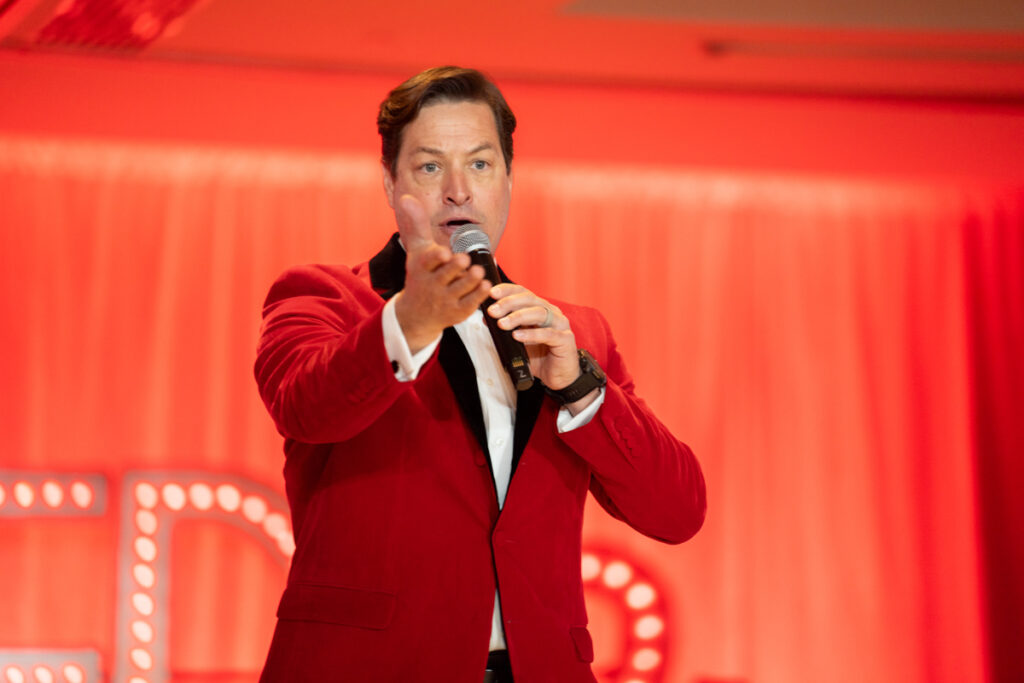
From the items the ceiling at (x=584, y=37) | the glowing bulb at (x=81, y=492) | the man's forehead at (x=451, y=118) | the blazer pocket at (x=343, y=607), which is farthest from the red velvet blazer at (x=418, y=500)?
the glowing bulb at (x=81, y=492)

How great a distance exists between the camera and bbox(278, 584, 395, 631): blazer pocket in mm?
1206

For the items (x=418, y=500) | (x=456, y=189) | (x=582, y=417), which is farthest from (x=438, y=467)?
(x=456, y=189)

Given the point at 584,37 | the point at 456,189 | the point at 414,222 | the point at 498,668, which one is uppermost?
the point at 584,37

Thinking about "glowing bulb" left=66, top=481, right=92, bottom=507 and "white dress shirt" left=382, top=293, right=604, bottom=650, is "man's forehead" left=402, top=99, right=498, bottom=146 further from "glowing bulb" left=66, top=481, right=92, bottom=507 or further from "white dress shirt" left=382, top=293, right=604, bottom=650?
"glowing bulb" left=66, top=481, right=92, bottom=507

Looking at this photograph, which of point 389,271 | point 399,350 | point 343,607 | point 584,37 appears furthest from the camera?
point 584,37

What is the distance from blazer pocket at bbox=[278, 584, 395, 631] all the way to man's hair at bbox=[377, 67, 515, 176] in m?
0.62

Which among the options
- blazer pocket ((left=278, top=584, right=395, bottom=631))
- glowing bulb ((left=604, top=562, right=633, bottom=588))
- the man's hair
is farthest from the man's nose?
glowing bulb ((left=604, top=562, right=633, bottom=588))

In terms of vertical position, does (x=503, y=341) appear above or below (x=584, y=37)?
below

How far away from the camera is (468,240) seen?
1.32 meters

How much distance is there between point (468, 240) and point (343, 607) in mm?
454

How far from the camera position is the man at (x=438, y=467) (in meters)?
1.14

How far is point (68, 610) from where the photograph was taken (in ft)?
11.6

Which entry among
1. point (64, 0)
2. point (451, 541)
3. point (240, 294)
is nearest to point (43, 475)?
point (240, 294)

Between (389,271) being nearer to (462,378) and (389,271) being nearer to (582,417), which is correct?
(462,378)
